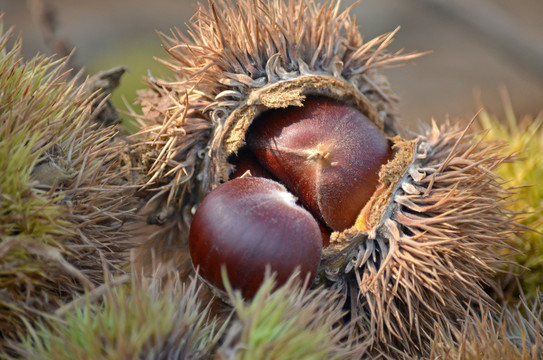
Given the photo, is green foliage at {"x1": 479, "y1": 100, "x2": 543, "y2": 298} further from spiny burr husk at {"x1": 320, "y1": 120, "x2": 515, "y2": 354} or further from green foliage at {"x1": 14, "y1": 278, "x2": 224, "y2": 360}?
green foliage at {"x1": 14, "y1": 278, "x2": 224, "y2": 360}

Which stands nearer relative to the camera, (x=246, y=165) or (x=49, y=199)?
(x=49, y=199)

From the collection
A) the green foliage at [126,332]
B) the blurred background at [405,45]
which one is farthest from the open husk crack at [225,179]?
the blurred background at [405,45]

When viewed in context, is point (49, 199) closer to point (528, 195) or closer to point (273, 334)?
point (273, 334)

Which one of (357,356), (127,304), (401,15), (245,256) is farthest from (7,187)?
(401,15)

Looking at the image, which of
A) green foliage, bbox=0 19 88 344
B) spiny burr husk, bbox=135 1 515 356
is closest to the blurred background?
spiny burr husk, bbox=135 1 515 356

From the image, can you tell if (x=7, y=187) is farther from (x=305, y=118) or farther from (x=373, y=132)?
(x=373, y=132)

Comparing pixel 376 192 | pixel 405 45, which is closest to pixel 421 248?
pixel 376 192

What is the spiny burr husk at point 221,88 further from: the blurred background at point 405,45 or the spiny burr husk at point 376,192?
the blurred background at point 405,45
